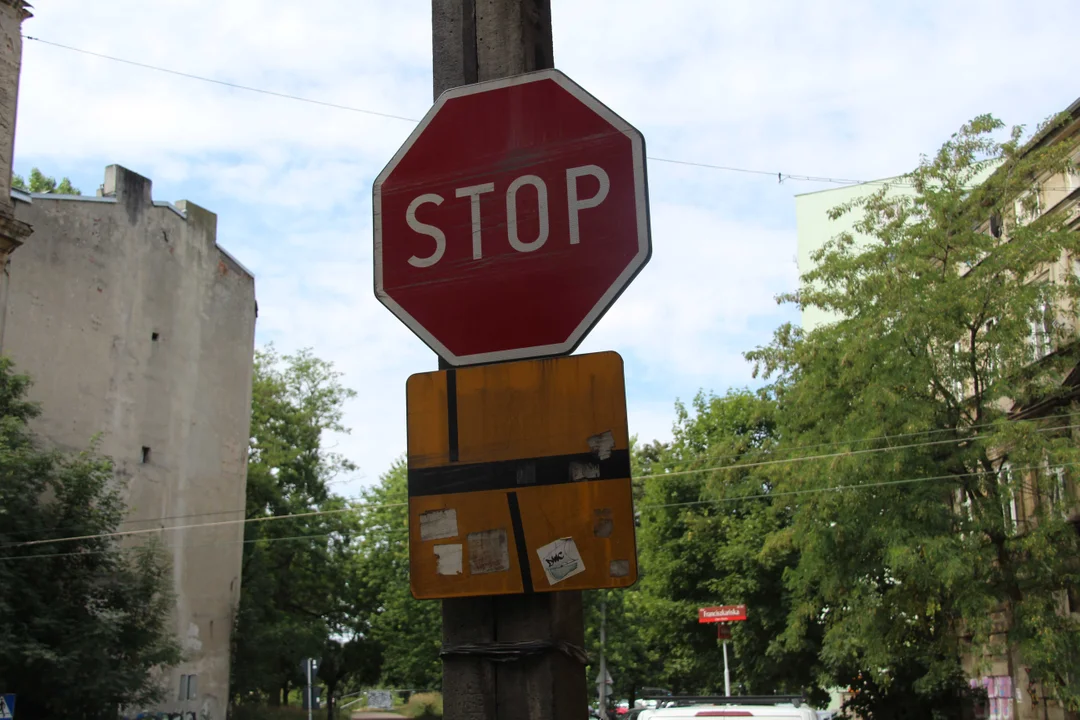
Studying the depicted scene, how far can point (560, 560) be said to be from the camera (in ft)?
8.63

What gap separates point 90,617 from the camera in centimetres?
2620

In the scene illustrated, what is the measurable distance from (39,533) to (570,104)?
25.7 m

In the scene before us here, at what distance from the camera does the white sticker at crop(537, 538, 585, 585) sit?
262 centimetres

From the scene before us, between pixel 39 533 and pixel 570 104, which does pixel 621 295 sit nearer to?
pixel 570 104

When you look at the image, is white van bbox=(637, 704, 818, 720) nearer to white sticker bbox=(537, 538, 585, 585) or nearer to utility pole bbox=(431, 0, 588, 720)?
utility pole bbox=(431, 0, 588, 720)

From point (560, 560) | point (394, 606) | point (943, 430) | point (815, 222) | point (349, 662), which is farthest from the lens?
point (815, 222)

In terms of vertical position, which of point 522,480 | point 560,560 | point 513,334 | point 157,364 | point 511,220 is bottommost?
point 560,560

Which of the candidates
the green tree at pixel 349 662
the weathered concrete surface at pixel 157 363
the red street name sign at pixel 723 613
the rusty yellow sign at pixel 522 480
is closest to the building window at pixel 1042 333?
the red street name sign at pixel 723 613

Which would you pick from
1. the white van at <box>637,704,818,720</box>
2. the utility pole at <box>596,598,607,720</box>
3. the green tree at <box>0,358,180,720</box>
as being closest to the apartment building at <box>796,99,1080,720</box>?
Result: the utility pole at <box>596,598,607,720</box>

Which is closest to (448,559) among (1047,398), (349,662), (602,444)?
(602,444)

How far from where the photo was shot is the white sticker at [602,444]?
2641 millimetres

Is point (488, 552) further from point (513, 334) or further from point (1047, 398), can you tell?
point (1047, 398)

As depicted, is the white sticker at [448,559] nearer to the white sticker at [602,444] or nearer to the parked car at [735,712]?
the white sticker at [602,444]

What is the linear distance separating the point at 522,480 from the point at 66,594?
2682 centimetres
